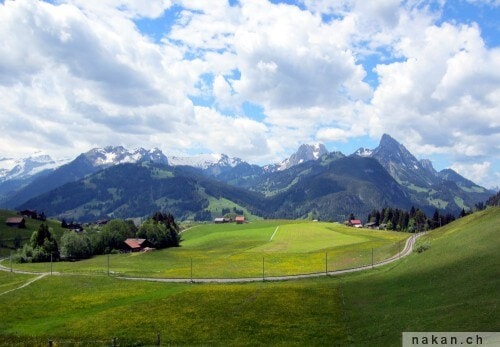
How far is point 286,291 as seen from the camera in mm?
74562

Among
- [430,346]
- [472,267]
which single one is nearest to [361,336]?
[430,346]

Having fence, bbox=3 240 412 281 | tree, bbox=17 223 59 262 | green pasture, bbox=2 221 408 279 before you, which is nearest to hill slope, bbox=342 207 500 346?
fence, bbox=3 240 412 281

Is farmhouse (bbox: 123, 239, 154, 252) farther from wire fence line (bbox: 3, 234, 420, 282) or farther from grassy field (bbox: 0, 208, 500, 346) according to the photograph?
grassy field (bbox: 0, 208, 500, 346)

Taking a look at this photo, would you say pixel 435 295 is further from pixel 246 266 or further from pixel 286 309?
pixel 246 266

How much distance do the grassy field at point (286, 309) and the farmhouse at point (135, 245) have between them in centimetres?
9938

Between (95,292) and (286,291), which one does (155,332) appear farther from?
(95,292)

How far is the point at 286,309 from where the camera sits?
62.9 m

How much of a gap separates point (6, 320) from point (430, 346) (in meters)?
60.6

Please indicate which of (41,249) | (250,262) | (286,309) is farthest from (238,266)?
(41,249)

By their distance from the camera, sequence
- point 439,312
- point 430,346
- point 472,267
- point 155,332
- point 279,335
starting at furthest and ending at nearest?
point 472,267 < point 155,332 < point 279,335 < point 439,312 < point 430,346

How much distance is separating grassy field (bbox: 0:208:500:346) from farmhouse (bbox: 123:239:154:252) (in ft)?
326

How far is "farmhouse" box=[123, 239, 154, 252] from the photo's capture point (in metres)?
187

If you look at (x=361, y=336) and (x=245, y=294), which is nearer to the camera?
(x=361, y=336)

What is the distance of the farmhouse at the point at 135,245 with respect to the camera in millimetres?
187250
